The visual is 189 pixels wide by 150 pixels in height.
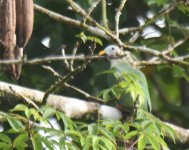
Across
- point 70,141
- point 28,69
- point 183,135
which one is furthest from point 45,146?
point 28,69

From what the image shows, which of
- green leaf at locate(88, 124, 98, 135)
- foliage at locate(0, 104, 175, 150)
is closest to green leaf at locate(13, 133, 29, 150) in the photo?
foliage at locate(0, 104, 175, 150)

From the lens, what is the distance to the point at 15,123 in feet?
7.38

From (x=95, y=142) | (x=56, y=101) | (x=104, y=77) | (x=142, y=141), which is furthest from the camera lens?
(x=104, y=77)

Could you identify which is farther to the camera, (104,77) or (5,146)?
(104,77)

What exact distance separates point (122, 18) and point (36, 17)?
Answer: 455 mm

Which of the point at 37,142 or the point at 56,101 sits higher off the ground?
the point at 56,101

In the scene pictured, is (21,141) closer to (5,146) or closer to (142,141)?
(5,146)

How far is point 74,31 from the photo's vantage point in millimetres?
3811

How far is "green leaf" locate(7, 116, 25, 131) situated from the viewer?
2231 millimetres

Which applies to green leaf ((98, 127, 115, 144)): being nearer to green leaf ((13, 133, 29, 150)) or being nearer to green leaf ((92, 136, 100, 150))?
green leaf ((92, 136, 100, 150))

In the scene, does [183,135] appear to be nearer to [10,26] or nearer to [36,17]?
[36,17]

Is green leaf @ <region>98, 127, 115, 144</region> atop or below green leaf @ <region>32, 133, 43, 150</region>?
atop

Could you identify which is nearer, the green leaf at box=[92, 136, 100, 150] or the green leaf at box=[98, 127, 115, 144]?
the green leaf at box=[92, 136, 100, 150]

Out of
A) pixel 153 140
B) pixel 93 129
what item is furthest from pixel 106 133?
pixel 153 140
